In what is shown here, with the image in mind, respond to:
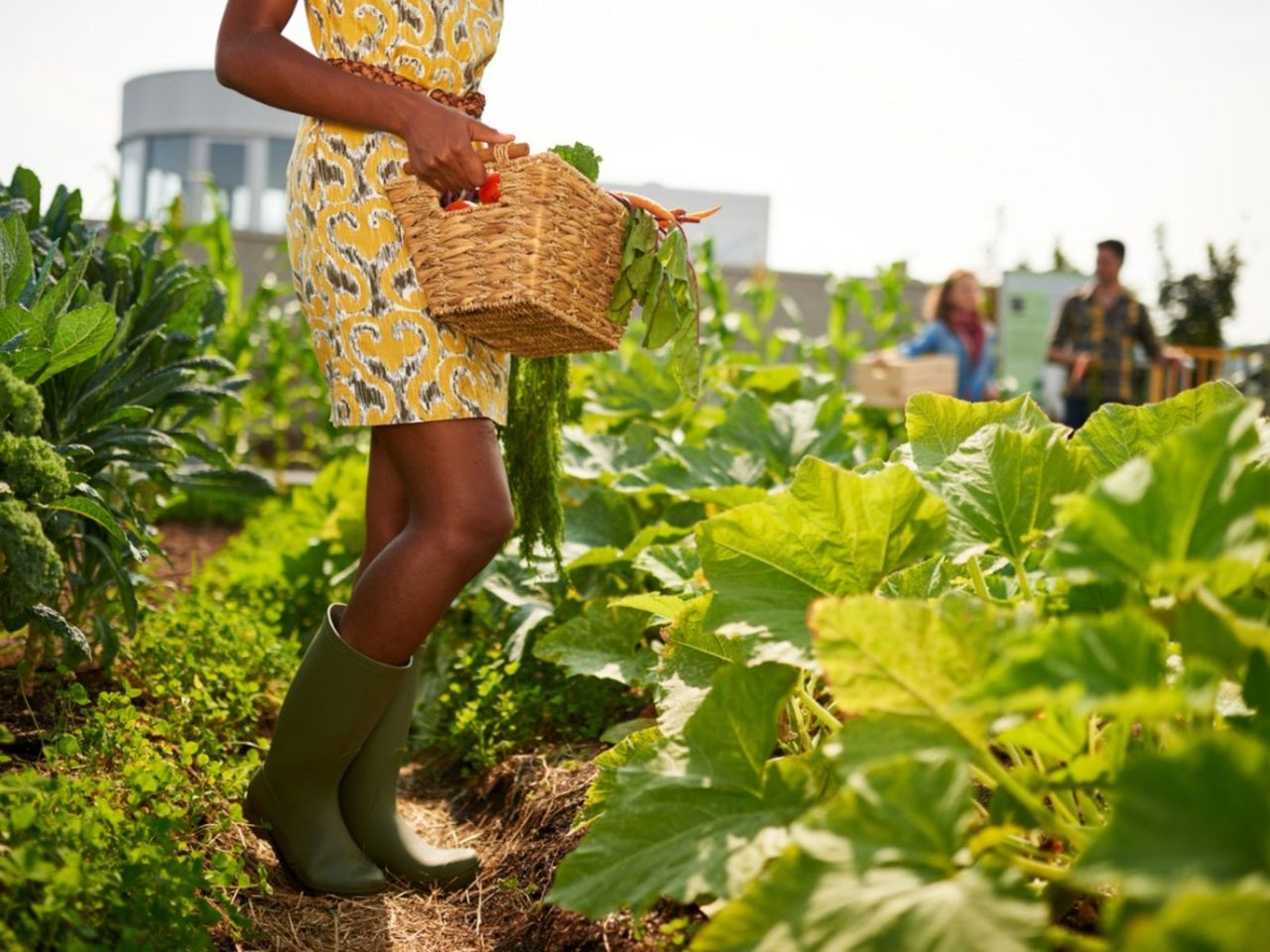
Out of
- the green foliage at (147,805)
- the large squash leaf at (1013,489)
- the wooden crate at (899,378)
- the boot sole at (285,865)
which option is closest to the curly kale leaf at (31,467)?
the green foliage at (147,805)

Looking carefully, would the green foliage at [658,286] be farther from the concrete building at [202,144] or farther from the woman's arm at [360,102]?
the concrete building at [202,144]

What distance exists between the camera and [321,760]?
78.6 inches

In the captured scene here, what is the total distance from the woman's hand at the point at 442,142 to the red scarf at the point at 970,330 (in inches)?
227

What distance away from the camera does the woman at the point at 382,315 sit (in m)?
1.76

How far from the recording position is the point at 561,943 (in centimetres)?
173

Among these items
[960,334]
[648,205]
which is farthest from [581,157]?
[960,334]

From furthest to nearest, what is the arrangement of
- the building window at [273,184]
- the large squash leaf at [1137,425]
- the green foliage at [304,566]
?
1. the building window at [273,184]
2. the green foliage at [304,566]
3. the large squash leaf at [1137,425]

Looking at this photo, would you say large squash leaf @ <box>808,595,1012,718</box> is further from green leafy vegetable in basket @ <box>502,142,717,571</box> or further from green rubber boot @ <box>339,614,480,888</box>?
green rubber boot @ <box>339,614,480,888</box>

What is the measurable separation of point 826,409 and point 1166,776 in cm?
255

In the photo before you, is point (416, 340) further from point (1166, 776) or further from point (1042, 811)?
point (1166, 776)

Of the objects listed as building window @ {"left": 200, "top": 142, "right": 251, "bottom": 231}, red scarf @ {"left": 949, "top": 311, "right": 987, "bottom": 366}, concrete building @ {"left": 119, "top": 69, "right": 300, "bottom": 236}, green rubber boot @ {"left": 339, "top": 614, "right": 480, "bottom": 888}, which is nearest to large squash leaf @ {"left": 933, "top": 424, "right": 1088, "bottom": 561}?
green rubber boot @ {"left": 339, "top": 614, "right": 480, "bottom": 888}

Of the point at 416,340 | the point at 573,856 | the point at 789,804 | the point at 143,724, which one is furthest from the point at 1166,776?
the point at 143,724

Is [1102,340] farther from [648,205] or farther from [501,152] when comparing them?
[501,152]

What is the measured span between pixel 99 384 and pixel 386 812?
1.04 metres
